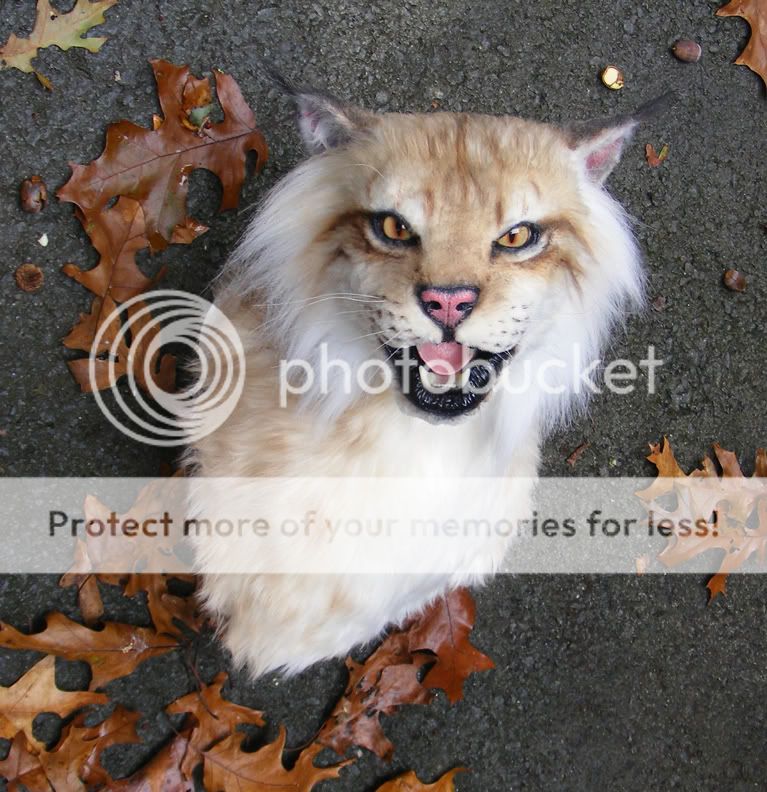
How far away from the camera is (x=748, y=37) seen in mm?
3346

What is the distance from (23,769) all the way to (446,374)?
75.7 inches

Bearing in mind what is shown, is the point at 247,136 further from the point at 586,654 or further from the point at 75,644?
the point at 586,654

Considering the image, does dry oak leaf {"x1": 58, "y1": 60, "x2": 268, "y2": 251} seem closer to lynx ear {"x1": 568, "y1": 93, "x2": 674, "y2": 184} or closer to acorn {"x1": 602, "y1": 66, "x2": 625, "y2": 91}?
lynx ear {"x1": 568, "y1": 93, "x2": 674, "y2": 184}

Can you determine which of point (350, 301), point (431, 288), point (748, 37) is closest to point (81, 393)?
point (350, 301)

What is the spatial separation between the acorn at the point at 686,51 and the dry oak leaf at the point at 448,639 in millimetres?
2425

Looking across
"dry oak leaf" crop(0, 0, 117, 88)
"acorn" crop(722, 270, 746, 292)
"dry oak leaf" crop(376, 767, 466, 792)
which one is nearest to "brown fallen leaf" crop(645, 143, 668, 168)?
"acorn" crop(722, 270, 746, 292)

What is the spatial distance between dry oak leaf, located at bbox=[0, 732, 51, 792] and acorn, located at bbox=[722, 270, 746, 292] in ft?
10.3

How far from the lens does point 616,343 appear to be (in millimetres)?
3154

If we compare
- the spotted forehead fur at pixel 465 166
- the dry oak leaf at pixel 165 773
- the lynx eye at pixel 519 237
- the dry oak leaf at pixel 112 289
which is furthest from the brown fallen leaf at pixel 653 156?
the dry oak leaf at pixel 165 773

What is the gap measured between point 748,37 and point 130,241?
2.77 meters

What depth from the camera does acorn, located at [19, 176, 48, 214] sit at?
8.73 feet

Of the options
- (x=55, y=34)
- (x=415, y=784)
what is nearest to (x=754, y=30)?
(x=55, y=34)

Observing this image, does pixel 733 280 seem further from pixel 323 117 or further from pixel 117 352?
pixel 117 352

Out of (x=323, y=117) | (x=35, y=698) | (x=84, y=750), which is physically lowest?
(x=84, y=750)
